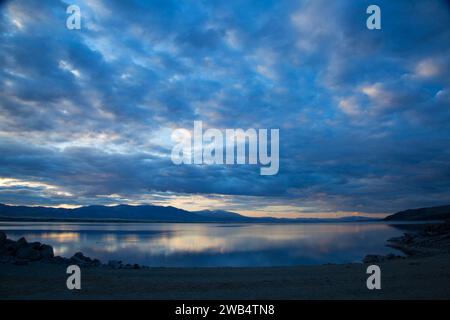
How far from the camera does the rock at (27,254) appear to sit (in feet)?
58.4

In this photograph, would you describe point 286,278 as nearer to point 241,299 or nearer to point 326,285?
point 326,285

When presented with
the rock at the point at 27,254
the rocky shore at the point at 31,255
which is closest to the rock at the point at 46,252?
the rocky shore at the point at 31,255

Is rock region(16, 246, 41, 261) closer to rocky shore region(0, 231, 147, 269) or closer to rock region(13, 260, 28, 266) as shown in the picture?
rocky shore region(0, 231, 147, 269)

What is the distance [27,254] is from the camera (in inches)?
709

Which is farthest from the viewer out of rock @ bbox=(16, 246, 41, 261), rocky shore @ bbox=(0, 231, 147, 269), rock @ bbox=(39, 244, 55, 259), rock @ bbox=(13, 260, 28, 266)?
rock @ bbox=(39, 244, 55, 259)

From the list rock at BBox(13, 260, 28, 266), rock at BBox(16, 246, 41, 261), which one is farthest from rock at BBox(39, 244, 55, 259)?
rock at BBox(13, 260, 28, 266)

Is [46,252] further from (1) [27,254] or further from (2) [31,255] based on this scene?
(1) [27,254]

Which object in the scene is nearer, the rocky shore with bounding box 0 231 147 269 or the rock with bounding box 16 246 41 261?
the rocky shore with bounding box 0 231 147 269

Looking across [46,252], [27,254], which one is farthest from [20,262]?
[46,252]

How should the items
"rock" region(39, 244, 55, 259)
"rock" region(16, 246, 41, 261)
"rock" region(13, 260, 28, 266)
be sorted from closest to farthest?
"rock" region(13, 260, 28, 266)
"rock" region(16, 246, 41, 261)
"rock" region(39, 244, 55, 259)

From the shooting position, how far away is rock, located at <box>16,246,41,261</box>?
17789 millimetres

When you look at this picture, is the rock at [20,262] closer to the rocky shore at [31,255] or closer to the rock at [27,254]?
the rocky shore at [31,255]
